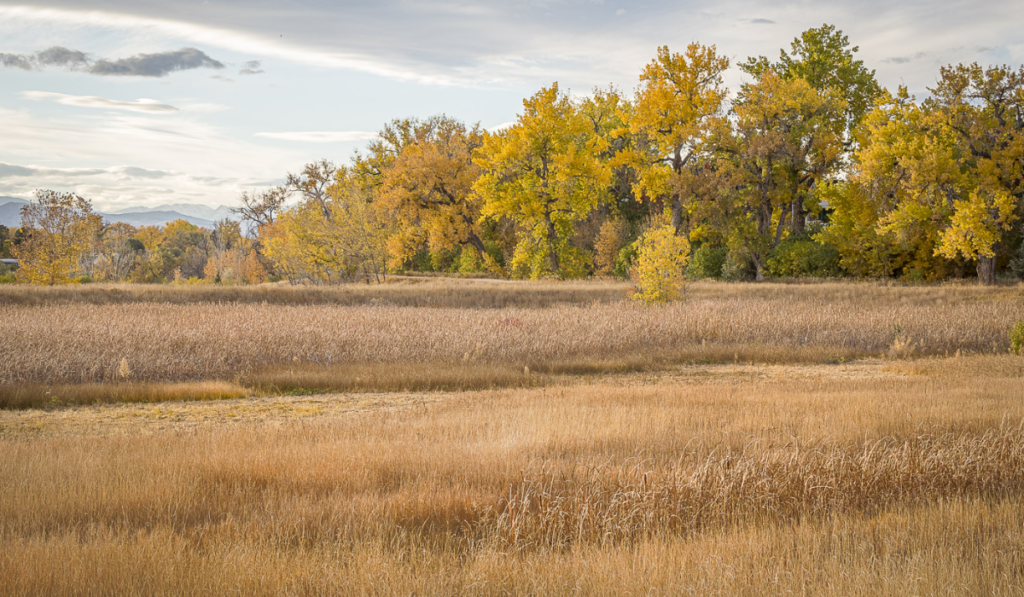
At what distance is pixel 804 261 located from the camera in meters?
40.7

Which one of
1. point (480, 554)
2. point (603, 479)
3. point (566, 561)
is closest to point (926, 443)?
point (603, 479)

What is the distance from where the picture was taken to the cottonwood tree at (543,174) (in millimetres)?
41562

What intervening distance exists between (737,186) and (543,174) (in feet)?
40.3

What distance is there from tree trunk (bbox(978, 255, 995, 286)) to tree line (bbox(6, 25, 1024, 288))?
0.32 ft

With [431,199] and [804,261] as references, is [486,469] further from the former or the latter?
[431,199]

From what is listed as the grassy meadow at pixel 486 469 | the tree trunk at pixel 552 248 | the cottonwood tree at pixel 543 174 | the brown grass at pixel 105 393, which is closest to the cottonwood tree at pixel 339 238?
the cottonwood tree at pixel 543 174

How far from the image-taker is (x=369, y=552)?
5.30 meters

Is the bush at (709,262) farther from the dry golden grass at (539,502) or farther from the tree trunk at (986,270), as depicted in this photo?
the dry golden grass at (539,502)

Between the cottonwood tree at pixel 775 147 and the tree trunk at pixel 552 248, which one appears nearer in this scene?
the cottonwood tree at pixel 775 147

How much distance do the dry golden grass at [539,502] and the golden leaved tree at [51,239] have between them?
3452cm

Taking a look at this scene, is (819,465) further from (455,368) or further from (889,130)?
(889,130)

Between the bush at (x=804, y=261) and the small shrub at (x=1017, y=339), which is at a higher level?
the bush at (x=804, y=261)

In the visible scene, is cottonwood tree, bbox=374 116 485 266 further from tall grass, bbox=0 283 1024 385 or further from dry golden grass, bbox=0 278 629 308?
tall grass, bbox=0 283 1024 385

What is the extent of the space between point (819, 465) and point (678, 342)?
12.9 metres
